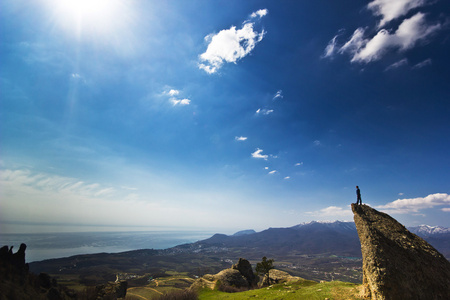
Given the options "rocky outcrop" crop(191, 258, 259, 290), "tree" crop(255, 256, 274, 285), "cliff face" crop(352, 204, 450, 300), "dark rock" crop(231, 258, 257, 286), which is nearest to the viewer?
"cliff face" crop(352, 204, 450, 300)

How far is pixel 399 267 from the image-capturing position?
51.3ft

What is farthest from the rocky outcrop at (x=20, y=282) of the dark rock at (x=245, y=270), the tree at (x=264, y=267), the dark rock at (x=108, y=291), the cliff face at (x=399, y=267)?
the dark rock at (x=245, y=270)

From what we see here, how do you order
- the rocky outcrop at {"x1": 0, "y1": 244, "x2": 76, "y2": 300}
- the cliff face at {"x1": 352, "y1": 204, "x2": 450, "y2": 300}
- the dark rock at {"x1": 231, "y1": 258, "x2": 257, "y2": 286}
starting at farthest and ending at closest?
the dark rock at {"x1": 231, "y1": 258, "x2": 257, "y2": 286} < the rocky outcrop at {"x1": 0, "y1": 244, "x2": 76, "y2": 300} < the cliff face at {"x1": 352, "y1": 204, "x2": 450, "y2": 300}

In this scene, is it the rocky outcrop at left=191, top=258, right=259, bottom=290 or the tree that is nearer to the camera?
the rocky outcrop at left=191, top=258, right=259, bottom=290

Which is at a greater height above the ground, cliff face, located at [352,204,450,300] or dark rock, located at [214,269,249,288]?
cliff face, located at [352,204,450,300]

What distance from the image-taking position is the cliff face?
48.6ft

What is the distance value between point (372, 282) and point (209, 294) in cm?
3378

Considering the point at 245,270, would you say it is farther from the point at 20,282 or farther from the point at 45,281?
the point at 20,282

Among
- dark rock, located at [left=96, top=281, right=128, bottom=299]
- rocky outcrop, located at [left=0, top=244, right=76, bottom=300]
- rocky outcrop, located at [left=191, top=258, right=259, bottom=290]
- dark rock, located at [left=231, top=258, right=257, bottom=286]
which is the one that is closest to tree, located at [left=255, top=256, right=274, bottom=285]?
rocky outcrop, located at [left=191, top=258, right=259, bottom=290]

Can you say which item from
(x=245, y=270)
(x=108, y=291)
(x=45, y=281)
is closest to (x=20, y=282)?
(x=45, y=281)

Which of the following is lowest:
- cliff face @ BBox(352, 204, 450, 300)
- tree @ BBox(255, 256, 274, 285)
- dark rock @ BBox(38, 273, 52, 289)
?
tree @ BBox(255, 256, 274, 285)

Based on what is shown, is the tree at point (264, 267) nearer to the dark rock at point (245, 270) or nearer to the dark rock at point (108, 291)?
the dark rock at point (245, 270)

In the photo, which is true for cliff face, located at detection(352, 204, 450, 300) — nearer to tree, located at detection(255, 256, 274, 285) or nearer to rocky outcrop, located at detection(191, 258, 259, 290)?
tree, located at detection(255, 256, 274, 285)

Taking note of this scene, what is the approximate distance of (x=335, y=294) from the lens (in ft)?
66.7
